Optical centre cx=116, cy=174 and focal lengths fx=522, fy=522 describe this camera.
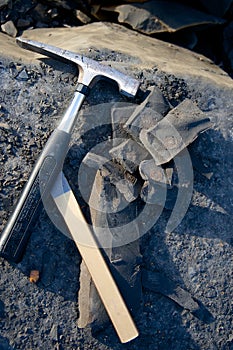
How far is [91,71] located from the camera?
7.95 ft

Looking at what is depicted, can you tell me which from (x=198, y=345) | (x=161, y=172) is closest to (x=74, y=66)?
(x=161, y=172)

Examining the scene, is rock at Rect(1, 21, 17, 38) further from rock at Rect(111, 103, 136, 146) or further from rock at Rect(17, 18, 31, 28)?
rock at Rect(111, 103, 136, 146)

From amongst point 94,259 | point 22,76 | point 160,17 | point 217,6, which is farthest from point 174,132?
point 217,6

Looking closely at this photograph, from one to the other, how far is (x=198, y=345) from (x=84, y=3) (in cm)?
212

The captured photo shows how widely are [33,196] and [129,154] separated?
1.51 feet

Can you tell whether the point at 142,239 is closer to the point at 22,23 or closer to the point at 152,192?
the point at 152,192

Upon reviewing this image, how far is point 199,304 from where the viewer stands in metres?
2.32

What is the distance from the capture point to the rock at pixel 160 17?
3068 mm

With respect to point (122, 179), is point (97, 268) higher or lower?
lower

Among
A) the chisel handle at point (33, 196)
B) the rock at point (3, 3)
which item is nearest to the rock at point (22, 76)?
the chisel handle at point (33, 196)

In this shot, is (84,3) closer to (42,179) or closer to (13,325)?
(42,179)

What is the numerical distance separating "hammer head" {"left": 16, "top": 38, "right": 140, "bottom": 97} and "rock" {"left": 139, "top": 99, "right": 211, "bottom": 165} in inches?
8.2

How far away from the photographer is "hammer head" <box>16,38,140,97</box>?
2.42 m

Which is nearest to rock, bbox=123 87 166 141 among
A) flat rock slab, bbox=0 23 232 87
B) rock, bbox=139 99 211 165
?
rock, bbox=139 99 211 165
